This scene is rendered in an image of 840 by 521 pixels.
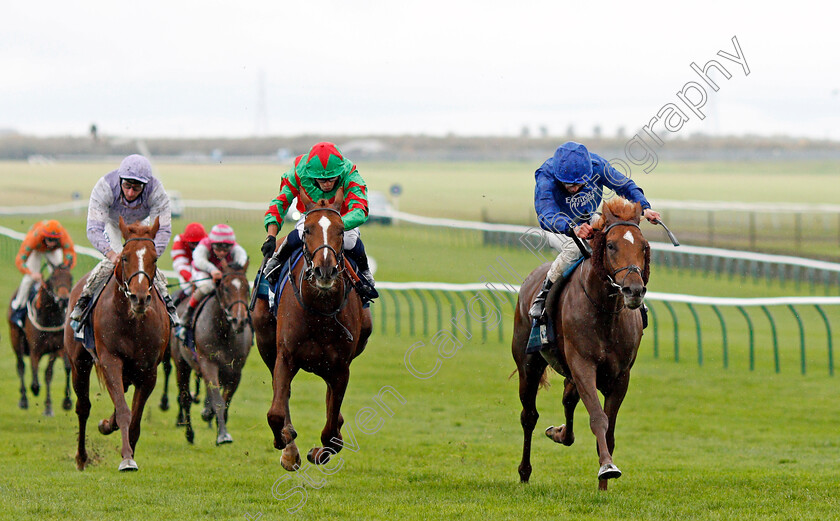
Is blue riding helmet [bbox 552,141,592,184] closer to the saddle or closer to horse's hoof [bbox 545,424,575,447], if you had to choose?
the saddle

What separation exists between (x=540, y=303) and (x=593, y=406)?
0.99m

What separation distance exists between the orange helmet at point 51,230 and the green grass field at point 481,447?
5.33 feet

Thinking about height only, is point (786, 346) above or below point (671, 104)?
below

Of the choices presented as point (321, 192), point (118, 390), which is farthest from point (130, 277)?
point (321, 192)

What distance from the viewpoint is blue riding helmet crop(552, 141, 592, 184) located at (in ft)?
23.9

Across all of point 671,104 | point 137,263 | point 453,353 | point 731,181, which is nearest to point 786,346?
point 453,353

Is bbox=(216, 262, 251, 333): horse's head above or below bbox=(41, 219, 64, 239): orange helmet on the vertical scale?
below

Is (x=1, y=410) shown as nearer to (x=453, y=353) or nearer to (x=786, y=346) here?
(x=453, y=353)

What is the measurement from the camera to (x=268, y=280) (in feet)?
24.8

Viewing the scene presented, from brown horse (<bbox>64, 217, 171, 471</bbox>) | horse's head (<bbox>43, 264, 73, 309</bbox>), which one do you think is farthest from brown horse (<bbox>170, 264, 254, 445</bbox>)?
brown horse (<bbox>64, 217, 171, 471</bbox>)

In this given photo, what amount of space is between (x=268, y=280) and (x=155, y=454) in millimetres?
2807

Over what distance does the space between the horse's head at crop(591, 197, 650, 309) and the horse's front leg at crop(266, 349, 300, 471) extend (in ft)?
6.30

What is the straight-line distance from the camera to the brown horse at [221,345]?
10.1m

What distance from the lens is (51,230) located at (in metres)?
11.6
